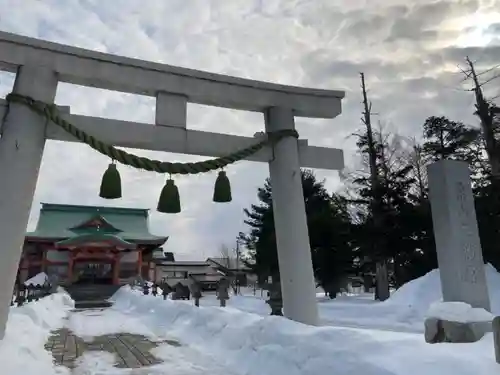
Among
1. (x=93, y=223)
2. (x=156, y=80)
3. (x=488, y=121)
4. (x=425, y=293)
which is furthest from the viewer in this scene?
(x=93, y=223)

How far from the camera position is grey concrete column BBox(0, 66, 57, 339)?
557cm

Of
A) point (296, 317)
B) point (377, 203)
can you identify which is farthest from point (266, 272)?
point (296, 317)

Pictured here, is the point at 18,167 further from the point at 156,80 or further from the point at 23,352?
the point at 23,352

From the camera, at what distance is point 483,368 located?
341 cm

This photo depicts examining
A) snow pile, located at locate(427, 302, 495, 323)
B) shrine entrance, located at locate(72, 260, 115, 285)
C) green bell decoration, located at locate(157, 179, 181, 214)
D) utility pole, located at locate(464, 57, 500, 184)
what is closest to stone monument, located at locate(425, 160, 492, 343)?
snow pile, located at locate(427, 302, 495, 323)

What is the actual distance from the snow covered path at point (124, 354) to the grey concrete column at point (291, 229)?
1.77m

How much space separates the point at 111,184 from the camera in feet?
19.9

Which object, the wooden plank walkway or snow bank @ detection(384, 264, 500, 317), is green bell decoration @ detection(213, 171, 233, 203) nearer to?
the wooden plank walkway

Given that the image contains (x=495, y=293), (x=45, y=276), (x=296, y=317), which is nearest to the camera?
(x=296, y=317)

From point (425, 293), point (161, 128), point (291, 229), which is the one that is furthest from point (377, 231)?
point (161, 128)

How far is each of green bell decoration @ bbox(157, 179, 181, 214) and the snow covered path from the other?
2363 millimetres

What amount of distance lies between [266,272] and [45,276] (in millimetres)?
15327

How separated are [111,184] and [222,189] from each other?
5.93 ft

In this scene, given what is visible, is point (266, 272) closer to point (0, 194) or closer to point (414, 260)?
point (414, 260)
